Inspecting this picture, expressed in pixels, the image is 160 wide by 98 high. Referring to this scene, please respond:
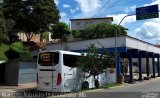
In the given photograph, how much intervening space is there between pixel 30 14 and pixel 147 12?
2676 centimetres

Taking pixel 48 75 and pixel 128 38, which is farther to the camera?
pixel 128 38

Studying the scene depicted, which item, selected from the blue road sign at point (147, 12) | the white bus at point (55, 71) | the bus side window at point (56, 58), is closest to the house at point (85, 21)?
the blue road sign at point (147, 12)

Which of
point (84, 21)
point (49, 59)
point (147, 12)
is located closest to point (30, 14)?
point (147, 12)

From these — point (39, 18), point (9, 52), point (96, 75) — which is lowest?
point (96, 75)

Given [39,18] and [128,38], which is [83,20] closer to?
[39,18]

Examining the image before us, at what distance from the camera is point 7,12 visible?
2066 inches

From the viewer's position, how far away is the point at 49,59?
67.9 ft

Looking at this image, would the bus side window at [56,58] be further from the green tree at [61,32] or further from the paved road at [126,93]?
the green tree at [61,32]

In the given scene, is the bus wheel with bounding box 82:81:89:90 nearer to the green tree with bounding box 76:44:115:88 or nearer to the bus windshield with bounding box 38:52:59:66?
the green tree with bounding box 76:44:115:88

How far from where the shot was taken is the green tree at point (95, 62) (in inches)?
942

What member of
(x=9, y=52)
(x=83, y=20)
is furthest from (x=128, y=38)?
(x=83, y=20)

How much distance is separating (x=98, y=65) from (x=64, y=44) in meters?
12.6

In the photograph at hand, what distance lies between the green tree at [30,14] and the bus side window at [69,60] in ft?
105

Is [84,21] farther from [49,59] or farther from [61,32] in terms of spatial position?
[49,59]
